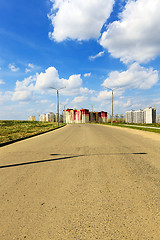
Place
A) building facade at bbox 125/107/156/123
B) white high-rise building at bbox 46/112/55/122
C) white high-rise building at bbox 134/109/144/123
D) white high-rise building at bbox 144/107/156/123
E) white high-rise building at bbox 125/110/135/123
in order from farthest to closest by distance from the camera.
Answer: white high-rise building at bbox 46/112/55/122, white high-rise building at bbox 125/110/135/123, white high-rise building at bbox 134/109/144/123, building facade at bbox 125/107/156/123, white high-rise building at bbox 144/107/156/123

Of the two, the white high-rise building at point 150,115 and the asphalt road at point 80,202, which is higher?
the white high-rise building at point 150,115

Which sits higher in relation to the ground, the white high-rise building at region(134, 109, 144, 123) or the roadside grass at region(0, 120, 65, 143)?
the white high-rise building at region(134, 109, 144, 123)

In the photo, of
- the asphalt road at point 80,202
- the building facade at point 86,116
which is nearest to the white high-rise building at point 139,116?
the building facade at point 86,116

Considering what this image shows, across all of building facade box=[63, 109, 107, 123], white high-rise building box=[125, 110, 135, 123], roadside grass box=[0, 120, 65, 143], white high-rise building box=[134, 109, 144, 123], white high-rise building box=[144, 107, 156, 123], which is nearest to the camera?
roadside grass box=[0, 120, 65, 143]

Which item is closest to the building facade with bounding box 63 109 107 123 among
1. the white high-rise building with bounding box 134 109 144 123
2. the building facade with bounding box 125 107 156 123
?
the building facade with bounding box 125 107 156 123

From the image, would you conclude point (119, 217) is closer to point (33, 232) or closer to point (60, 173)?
point (33, 232)

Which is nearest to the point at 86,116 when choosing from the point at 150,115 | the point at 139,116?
the point at 139,116

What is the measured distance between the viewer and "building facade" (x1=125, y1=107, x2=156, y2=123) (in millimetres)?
64375

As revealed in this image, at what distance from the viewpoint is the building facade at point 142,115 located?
64375 millimetres

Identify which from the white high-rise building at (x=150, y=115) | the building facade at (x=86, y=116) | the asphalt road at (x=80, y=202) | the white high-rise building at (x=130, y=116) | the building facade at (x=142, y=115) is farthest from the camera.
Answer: the building facade at (x=86, y=116)

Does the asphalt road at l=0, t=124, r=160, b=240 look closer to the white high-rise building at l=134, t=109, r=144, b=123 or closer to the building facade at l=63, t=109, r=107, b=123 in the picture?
the white high-rise building at l=134, t=109, r=144, b=123

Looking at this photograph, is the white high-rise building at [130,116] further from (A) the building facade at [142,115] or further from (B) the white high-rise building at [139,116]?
(B) the white high-rise building at [139,116]

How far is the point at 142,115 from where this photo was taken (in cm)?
6838

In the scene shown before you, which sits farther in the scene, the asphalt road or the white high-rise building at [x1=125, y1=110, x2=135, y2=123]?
the white high-rise building at [x1=125, y1=110, x2=135, y2=123]
